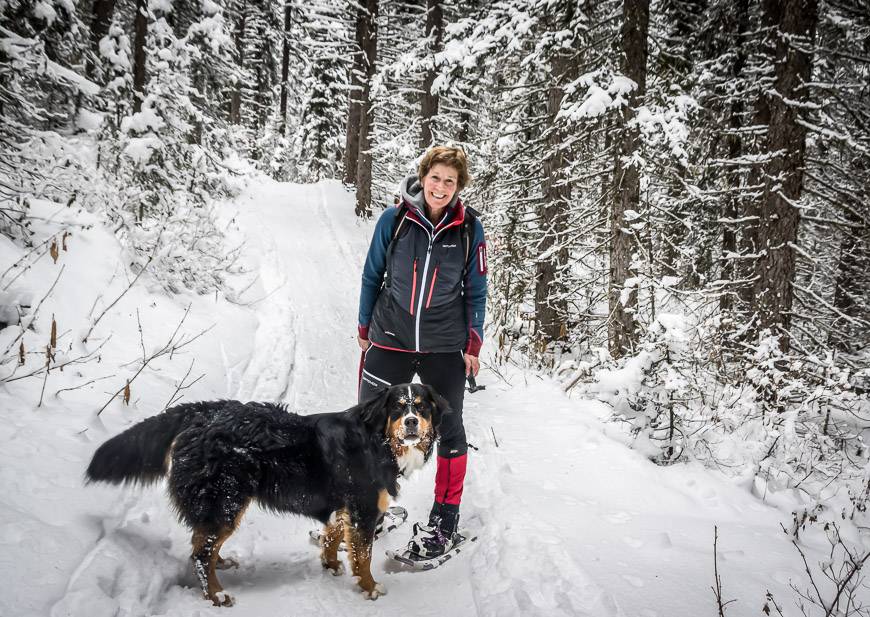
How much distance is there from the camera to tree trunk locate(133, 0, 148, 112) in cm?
1039

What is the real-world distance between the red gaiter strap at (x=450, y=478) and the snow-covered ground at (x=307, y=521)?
0.39m

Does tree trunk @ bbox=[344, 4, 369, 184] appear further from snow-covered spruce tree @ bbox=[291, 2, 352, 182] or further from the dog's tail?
the dog's tail

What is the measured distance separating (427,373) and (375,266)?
85 cm

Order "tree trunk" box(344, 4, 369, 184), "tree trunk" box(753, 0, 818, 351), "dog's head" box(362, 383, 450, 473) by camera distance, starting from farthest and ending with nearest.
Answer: "tree trunk" box(344, 4, 369, 184), "tree trunk" box(753, 0, 818, 351), "dog's head" box(362, 383, 450, 473)

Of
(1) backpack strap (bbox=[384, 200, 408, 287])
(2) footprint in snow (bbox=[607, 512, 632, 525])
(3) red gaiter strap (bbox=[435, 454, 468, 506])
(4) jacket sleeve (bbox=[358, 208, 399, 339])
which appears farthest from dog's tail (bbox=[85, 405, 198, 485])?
(2) footprint in snow (bbox=[607, 512, 632, 525])

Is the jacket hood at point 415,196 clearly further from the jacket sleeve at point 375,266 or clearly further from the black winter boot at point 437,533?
the black winter boot at point 437,533

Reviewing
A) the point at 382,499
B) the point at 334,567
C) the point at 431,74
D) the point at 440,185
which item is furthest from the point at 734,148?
the point at 334,567

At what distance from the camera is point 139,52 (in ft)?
34.7

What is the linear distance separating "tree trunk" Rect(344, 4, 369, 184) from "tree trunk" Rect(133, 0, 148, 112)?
712 cm

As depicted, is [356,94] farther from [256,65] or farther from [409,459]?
[409,459]

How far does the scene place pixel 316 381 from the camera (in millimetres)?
6102

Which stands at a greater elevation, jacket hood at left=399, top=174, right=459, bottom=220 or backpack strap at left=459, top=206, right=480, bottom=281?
jacket hood at left=399, top=174, right=459, bottom=220

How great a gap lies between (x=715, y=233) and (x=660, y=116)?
15.5 ft

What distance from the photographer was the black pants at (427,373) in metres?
3.18
